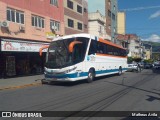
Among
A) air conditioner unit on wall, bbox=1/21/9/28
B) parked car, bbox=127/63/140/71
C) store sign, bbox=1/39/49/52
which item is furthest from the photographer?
parked car, bbox=127/63/140/71

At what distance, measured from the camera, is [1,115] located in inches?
325

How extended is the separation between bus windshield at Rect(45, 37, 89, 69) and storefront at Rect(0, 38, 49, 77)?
5494 millimetres

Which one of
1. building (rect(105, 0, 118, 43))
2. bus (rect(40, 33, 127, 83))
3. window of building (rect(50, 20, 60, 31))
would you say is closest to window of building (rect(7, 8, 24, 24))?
window of building (rect(50, 20, 60, 31))

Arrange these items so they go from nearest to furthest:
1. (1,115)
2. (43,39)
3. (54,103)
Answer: (1,115) → (54,103) → (43,39)

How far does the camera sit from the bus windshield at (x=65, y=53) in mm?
16347

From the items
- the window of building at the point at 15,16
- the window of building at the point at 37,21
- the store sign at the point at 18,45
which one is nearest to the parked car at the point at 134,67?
the window of building at the point at 37,21

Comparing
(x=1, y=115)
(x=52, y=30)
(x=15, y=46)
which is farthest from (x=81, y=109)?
(x=52, y=30)

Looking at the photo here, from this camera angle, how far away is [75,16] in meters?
37.9

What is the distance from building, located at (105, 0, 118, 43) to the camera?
5551cm

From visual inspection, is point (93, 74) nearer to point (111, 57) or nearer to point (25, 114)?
point (111, 57)

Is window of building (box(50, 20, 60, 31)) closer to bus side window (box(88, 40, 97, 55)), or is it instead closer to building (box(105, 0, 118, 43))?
bus side window (box(88, 40, 97, 55))

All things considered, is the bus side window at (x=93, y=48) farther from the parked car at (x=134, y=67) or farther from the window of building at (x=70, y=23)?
the parked car at (x=134, y=67)

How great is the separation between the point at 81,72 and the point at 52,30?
14.2m

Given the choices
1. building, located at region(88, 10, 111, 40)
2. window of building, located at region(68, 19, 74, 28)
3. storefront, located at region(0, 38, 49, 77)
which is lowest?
storefront, located at region(0, 38, 49, 77)
